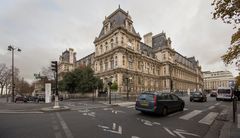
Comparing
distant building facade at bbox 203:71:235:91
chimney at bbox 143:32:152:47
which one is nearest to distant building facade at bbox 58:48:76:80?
chimney at bbox 143:32:152:47

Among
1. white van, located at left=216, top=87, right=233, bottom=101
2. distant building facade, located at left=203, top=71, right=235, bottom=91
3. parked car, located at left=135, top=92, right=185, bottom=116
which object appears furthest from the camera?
distant building facade, located at left=203, top=71, right=235, bottom=91

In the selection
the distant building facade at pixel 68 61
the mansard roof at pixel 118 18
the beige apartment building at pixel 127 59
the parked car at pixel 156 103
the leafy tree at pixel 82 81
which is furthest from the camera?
the distant building facade at pixel 68 61

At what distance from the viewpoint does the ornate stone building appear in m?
46.5

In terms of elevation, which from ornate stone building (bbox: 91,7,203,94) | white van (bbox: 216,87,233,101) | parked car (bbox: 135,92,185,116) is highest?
ornate stone building (bbox: 91,7,203,94)

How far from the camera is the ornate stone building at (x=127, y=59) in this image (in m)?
46.5

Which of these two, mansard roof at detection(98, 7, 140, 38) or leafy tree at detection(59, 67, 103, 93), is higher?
mansard roof at detection(98, 7, 140, 38)

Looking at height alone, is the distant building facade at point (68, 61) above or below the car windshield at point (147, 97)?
above

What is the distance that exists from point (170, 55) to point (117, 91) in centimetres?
3625

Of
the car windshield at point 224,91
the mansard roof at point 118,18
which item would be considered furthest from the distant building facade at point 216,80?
the car windshield at point 224,91

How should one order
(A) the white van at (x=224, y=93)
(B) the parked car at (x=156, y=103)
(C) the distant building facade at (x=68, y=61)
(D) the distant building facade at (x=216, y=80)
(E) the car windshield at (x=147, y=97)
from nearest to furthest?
1. (B) the parked car at (x=156, y=103)
2. (E) the car windshield at (x=147, y=97)
3. (A) the white van at (x=224, y=93)
4. (C) the distant building facade at (x=68, y=61)
5. (D) the distant building facade at (x=216, y=80)

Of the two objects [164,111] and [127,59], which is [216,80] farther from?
[164,111]

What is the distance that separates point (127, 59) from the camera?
48.8 m

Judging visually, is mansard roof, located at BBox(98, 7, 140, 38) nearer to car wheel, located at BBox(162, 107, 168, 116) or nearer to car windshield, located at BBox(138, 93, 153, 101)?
car windshield, located at BBox(138, 93, 153, 101)

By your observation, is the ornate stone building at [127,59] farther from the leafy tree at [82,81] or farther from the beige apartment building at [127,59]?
the leafy tree at [82,81]
